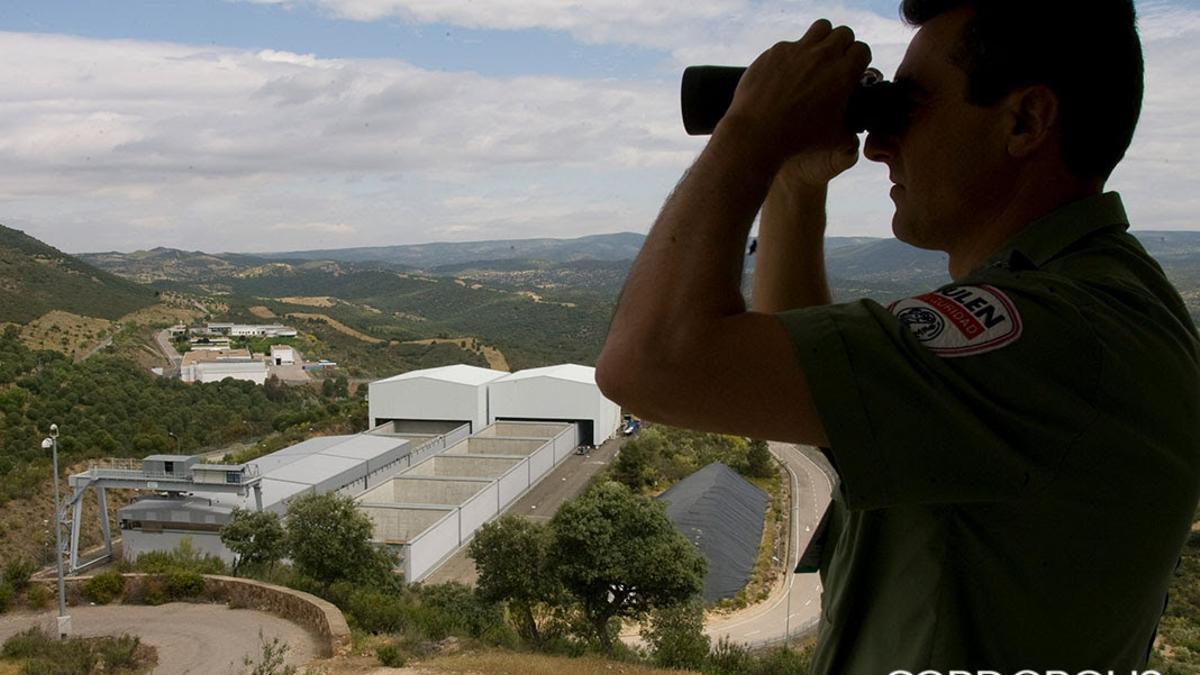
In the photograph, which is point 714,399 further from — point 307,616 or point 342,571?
point 342,571

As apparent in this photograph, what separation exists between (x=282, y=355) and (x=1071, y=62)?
31742 mm

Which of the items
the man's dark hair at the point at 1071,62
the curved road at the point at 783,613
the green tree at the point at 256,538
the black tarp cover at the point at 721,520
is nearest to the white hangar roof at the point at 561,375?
the black tarp cover at the point at 721,520

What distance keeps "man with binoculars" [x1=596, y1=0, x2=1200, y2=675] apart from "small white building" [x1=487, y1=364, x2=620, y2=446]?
58.8 feet

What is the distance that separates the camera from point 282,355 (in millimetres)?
30156

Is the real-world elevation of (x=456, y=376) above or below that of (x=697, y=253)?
below

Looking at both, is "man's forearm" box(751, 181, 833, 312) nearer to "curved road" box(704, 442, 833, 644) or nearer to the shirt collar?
the shirt collar

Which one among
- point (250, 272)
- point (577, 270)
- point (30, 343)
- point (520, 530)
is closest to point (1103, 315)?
point (520, 530)

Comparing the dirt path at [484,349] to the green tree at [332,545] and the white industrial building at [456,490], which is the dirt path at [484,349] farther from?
the green tree at [332,545]

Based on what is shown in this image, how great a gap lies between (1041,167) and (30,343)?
2622 cm

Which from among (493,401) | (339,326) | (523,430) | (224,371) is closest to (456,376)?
(493,401)

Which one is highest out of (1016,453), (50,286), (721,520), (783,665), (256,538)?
(1016,453)

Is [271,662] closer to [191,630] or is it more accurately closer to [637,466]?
[191,630]

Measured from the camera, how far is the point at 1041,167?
58 cm

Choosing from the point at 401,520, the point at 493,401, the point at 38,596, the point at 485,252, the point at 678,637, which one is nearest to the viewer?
the point at 678,637
